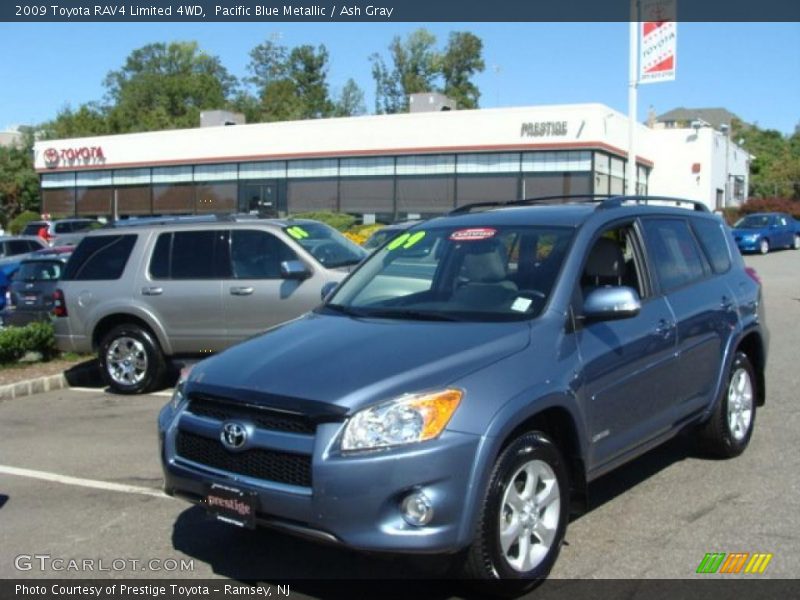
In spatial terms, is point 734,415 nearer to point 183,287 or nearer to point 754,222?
point 183,287

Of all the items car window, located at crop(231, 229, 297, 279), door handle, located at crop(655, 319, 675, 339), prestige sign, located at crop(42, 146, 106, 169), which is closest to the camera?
door handle, located at crop(655, 319, 675, 339)

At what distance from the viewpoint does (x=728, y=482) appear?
19.6 ft

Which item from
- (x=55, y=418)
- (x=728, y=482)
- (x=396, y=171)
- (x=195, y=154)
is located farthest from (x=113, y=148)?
(x=728, y=482)

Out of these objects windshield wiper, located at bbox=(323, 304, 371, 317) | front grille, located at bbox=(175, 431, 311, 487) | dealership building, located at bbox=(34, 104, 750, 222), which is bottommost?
front grille, located at bbox=(175, 431, 311, 487)

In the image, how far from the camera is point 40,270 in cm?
1479

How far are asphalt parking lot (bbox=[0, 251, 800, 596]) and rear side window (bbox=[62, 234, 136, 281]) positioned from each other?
267 centimetres

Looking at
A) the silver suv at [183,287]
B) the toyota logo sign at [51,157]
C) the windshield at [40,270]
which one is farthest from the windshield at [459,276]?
the toyota logo sign at [51,157]

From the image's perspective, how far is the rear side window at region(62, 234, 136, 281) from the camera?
1014cm

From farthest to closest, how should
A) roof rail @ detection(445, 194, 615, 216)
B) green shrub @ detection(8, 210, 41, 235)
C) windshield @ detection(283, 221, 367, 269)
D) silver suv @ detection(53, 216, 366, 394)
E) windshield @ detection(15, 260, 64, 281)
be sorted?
green shrub @ detection(8, 210, 41, 235) < windshield @ detection(15, 260, 64, 281) < windshield @ detection(283, 221, 367, 269) < silver suv @ detection(53, 216, 366, 394) < roof rail @ detection(445, 194, 615, 216)

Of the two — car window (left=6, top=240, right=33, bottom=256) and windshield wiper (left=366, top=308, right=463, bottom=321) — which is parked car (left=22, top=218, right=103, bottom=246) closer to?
car window (left=6, top=240, right=33, bottom=256)

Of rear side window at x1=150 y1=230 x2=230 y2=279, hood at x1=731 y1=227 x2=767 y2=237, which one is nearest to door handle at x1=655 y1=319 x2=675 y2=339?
rear side window at x1=150 y1=230 x2=230 y2=279

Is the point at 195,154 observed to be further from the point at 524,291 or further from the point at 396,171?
the point at 524,291

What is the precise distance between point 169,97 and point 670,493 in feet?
319

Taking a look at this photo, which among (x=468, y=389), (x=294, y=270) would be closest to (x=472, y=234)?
(x=468, y=389)
